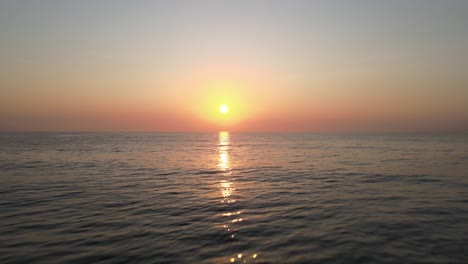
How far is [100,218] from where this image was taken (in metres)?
12.8

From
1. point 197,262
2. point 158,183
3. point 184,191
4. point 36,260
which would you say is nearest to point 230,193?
point 184,191

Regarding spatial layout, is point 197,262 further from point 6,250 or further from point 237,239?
point 6,250

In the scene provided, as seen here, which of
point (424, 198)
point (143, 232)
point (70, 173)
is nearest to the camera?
point (143, 232)

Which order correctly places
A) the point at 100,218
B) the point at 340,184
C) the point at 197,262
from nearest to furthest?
the point at 197,262, the point at 100,218, the point at 340,184

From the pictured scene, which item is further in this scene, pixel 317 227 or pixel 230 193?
pixel 230 193

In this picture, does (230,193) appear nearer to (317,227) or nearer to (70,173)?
(317,227)

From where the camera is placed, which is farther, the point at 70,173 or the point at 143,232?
the point at 70,173

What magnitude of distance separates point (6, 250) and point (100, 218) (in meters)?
4.01

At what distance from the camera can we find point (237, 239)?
10.0 meters

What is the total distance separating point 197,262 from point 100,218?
702cm

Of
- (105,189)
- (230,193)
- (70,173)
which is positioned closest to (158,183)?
(105,189)

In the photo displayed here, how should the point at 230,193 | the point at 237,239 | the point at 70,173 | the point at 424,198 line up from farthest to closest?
the point at 70,173 < the point at 230,193 < the point at 424,198 < the point at 237,239

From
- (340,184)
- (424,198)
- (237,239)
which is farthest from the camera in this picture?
(340,184)

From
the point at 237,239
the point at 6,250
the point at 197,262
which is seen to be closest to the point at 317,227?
the point at 237,239
